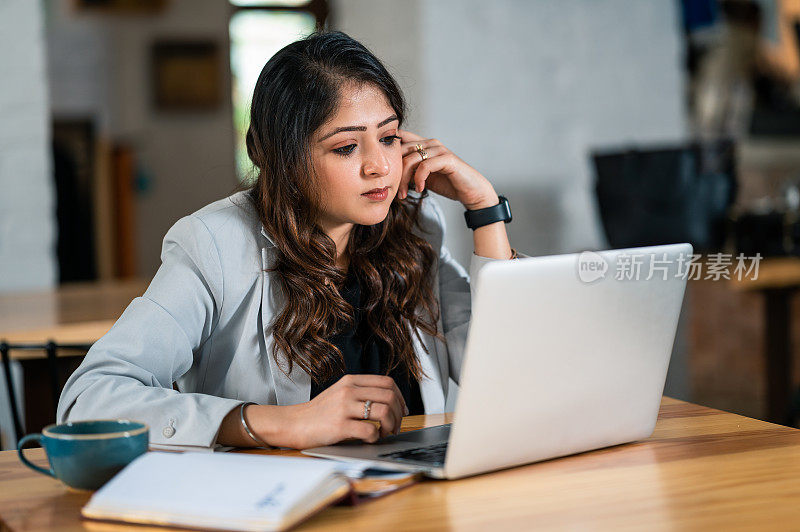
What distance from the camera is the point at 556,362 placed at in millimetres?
917

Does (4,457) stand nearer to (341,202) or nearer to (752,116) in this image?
(341,202)

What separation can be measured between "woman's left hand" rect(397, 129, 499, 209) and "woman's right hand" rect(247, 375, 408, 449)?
0.49 metres

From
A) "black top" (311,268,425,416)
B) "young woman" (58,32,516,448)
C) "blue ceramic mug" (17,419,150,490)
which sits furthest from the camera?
"black top" (311,268,425,416)

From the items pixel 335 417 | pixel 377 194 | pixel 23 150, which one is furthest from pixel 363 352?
pixel 23 150

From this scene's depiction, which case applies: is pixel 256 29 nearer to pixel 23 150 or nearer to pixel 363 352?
pixel 23 150

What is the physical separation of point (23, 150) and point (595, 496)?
233 cm

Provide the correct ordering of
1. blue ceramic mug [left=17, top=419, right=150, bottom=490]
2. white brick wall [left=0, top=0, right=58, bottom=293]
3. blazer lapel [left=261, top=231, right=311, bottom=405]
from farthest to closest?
white brick wall [left=0, top=0, right=58, bottom=293] → blazer lapel [left=261, top=231, right=311, bottom=405] → blue ceramic mug [left=17, top=419, right=150, bottom=490]

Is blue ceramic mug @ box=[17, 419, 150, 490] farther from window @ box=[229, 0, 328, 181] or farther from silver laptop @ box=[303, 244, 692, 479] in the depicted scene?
window @ box=[229, 0, 328, 181]

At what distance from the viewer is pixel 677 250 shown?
985 millimetres

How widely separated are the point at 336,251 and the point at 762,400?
9.64ft

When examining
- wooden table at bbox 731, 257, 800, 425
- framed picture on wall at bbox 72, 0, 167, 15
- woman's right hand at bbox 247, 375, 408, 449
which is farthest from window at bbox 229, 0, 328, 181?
woman's right hand at bbox 247, 375, 408, 449

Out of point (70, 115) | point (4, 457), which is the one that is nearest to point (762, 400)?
point (4, 457)

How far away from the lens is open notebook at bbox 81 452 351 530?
0.75m

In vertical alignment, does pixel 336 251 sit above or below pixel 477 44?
below
